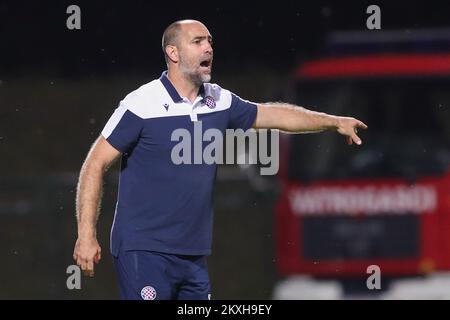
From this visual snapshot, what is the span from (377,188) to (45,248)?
10.3ft

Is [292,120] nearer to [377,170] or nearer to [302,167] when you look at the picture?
[377,170]

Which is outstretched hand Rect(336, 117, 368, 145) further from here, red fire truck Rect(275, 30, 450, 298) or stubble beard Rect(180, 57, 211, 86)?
red fire truck Rect(275, 30, 450, 298)

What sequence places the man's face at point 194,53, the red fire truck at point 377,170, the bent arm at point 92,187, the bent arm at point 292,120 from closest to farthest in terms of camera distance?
the bent arm at point 92,187 < the man's face at point 194,53 < the bent arm at point 292,120 < the red fire truck at point 377,170

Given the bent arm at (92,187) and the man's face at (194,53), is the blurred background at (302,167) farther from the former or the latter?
the bent arm at (92,187)

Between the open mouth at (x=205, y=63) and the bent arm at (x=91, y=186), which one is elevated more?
the open mouth at (x=205, y=63)

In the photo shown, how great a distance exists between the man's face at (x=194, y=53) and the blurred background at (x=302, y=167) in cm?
594

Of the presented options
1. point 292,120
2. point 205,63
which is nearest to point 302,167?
point 292,120

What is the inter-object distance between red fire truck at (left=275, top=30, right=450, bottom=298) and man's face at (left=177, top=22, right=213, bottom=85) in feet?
19.4

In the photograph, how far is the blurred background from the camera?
1534 centimetres

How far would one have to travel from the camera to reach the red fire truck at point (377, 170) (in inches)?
603

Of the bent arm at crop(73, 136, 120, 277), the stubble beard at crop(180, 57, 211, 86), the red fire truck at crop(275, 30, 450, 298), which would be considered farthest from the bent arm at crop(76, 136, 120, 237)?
the red fire truck at crop(275, 30, 450, 298)

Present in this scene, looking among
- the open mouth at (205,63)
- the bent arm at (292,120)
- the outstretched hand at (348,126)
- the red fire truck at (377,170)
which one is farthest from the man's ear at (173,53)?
the red fire truck at (377,170)

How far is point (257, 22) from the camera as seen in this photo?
2006cm

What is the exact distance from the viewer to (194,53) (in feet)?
30.3
